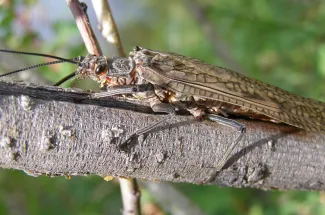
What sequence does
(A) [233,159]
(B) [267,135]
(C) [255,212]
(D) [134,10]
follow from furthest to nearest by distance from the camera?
(D) [134,10]
(C) [255,212]
(B) [267,135]
(A) [233,159]

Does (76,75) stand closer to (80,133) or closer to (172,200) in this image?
(80,133)

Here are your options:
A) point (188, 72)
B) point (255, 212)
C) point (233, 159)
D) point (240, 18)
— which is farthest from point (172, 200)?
point (240, 18)

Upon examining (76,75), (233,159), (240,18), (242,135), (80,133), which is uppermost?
(240,18)

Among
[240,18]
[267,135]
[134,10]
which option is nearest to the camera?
[267,135]

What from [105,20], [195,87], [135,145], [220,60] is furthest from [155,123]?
[220,60]

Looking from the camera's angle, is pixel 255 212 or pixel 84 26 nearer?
pixel 84 26

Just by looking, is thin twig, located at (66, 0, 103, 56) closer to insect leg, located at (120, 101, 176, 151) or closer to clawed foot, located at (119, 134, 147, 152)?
insect leg, located at (120, 101, 176, 151)

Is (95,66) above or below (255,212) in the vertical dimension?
above

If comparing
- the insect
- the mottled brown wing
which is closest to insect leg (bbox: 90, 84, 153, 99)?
the insect
